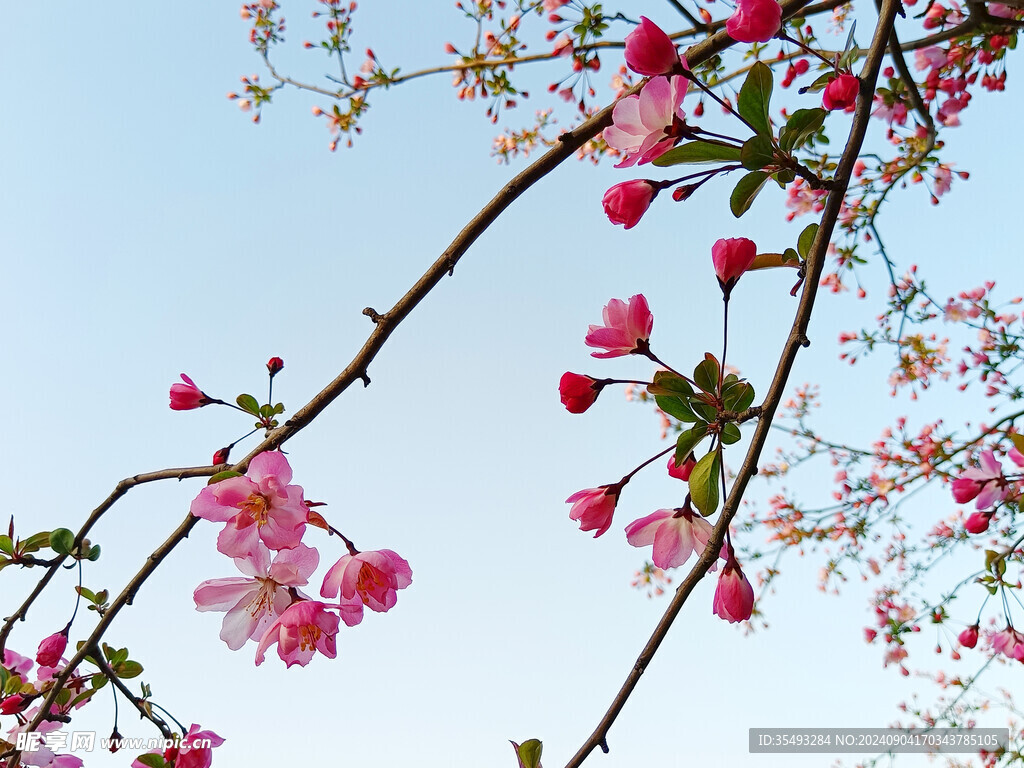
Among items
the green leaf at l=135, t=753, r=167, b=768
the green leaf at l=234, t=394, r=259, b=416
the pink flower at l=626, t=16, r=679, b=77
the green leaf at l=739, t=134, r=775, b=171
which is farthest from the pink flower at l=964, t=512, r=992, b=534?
the green leaf at l=135, t=753, r=167, b=768

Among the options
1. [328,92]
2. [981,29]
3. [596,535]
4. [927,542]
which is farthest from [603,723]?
[927,542]

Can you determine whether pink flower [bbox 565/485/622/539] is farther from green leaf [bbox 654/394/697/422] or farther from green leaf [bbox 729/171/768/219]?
green leaf [bbox 729/171/768/219]

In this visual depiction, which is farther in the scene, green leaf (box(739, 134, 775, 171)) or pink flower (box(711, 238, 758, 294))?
pink flower (box(711, 238, 758, 294))

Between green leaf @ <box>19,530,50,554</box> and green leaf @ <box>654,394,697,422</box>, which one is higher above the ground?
green leaf @ <box>654,394,697,422</box>

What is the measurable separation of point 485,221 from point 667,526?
56cm

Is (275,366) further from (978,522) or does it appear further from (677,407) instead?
(978,522)

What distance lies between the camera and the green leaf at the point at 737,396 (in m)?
0.91

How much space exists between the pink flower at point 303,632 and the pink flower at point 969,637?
82.4 inches

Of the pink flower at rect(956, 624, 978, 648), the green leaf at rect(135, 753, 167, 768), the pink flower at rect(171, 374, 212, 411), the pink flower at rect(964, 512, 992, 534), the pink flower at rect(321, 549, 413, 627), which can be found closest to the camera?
the pink flower at rect(321, 549, 413, 627)

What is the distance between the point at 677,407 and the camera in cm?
91

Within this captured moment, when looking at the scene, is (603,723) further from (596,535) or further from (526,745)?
(596,535)

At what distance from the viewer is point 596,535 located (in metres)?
0.99

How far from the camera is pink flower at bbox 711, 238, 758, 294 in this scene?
0.96 metres

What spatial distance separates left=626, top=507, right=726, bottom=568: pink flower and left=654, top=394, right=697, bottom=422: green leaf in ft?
0.53
